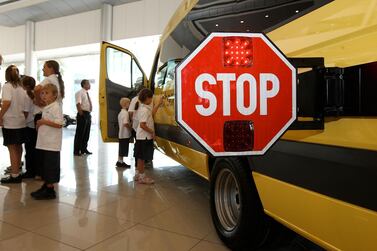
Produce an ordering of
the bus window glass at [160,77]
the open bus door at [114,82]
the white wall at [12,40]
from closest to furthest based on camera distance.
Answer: the bus window glass at [160,77] → the open bus door at [114,82] → the white wall at [12,40]

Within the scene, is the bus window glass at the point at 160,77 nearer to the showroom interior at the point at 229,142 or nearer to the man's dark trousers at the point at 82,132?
the showroom interior at the point at 229,142

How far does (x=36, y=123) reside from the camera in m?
4.21

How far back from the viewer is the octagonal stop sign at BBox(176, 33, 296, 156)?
4.10 ft

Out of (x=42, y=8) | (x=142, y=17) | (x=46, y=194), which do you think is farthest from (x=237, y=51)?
(x=42, y=8)

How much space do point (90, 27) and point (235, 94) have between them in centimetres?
1395

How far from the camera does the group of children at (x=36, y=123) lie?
147 inches

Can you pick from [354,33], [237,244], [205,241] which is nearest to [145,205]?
[205,241]

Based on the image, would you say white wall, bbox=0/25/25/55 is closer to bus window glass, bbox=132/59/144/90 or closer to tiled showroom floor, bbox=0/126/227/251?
bus window glass, bbox=132/59/144/90

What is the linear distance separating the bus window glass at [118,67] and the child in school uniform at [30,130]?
1324mm

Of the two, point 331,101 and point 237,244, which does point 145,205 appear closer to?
point 237,244

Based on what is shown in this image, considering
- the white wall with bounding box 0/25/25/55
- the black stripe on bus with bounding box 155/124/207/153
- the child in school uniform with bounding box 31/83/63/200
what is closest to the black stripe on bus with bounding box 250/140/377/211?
the black stripe on bus with bounding box 155/124/207/153

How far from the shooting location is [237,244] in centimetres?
248

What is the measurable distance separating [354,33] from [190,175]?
4.25 metres

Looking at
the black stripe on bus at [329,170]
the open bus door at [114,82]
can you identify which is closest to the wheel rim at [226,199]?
the black stripe on bus at [329,170]
